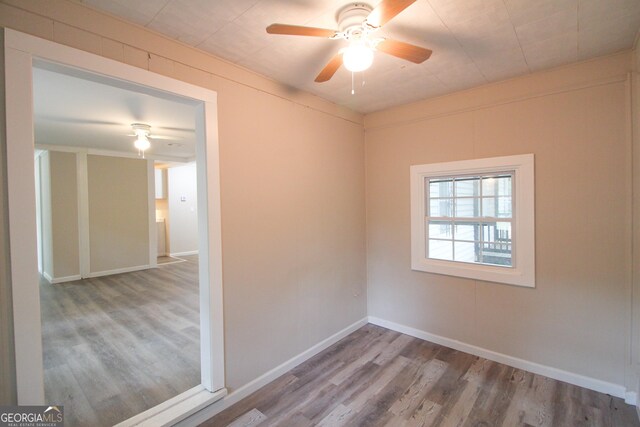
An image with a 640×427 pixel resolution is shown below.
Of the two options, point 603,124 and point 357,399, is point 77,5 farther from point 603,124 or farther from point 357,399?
point 603,124

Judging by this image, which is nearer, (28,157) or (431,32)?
(28,157)

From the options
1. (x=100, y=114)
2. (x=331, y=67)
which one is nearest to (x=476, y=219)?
(x=331, y=67)

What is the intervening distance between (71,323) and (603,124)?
5879mm

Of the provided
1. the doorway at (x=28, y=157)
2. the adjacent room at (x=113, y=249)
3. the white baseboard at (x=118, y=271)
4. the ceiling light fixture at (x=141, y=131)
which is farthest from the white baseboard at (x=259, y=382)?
the white baseboard at (x=118, y=271)

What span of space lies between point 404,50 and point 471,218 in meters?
1.94

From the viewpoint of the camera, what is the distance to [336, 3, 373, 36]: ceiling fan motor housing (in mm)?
1555

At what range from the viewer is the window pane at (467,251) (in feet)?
9.53

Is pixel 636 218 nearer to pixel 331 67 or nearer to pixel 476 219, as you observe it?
pixel 476 219

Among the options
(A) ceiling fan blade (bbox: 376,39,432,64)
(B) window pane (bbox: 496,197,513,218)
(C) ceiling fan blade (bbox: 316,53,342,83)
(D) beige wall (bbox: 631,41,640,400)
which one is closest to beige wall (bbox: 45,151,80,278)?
(C) ceiling fan blade (bbox: 316,53,342,83)

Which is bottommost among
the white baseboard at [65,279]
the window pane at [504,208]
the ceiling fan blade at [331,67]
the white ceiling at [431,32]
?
the white baseboard at [65,279]

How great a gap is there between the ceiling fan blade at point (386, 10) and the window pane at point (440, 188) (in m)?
2.06

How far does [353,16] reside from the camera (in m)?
1.57

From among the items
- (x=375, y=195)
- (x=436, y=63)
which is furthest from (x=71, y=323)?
(x=436, y=63)

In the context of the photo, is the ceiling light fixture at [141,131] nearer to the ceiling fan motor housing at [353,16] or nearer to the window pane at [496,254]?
the ceiling fan motor housing at [353,16]
